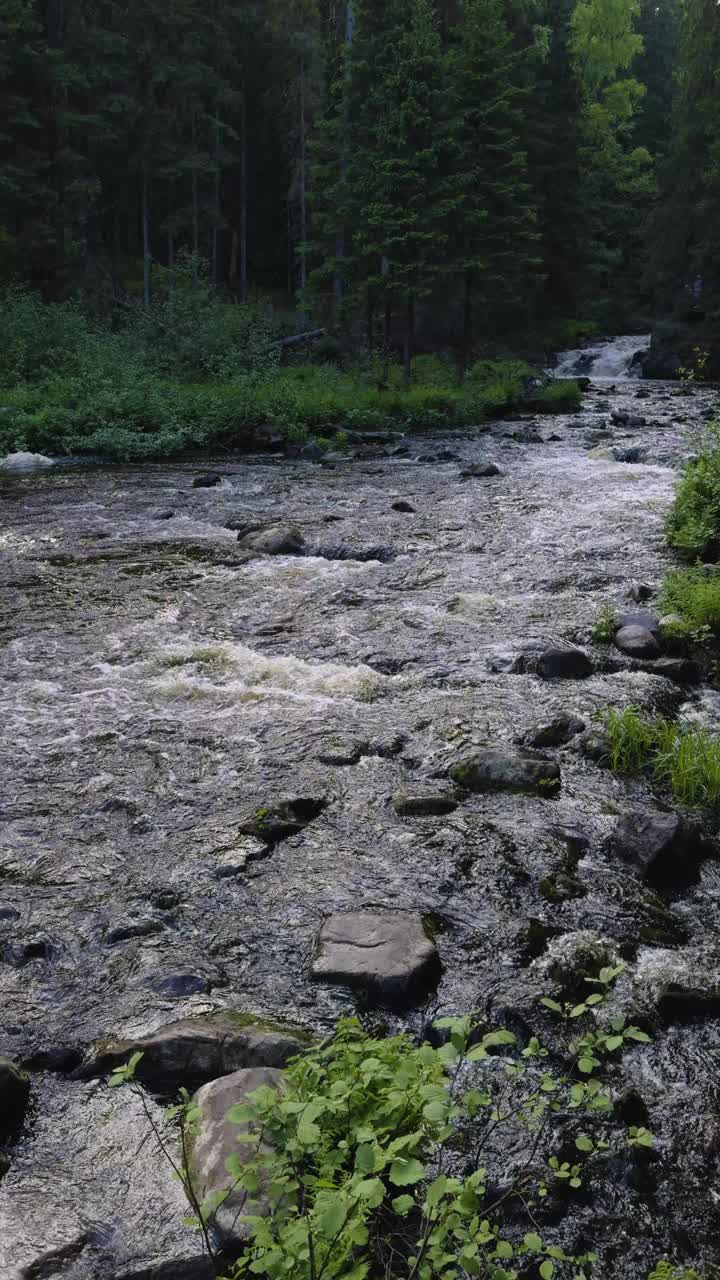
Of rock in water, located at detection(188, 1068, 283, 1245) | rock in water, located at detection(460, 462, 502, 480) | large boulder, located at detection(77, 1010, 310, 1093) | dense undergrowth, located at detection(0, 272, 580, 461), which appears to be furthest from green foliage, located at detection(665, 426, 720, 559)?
dense undergrowth, located at detection(0, 272, 580, 461)

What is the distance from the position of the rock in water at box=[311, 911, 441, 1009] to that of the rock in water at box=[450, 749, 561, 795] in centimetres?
162

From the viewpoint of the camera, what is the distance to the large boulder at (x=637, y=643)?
8.23 meters

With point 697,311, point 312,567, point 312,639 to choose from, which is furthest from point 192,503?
point 697,311

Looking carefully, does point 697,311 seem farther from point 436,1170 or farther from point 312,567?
point 436,1170

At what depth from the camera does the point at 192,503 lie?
15.2 meters

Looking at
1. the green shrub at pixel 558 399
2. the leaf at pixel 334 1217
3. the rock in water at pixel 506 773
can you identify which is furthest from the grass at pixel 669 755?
the green shrub at pixel 558 399

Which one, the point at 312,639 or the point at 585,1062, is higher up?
the point at 585,1062

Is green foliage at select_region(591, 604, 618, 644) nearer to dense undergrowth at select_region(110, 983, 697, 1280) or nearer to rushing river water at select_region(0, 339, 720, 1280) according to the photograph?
rushing river water at select_region(0, 339, 720, 1280)

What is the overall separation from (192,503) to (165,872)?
35.7 feet

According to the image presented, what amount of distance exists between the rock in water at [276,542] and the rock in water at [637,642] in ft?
16.2

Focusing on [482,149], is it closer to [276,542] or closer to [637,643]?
[276,542]

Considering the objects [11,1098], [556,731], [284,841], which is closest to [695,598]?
[556,731]

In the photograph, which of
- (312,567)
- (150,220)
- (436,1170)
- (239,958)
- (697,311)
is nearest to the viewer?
(436,1170)

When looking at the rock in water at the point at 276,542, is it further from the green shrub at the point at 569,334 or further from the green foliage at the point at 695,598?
the green shrub at the point at 569,334
